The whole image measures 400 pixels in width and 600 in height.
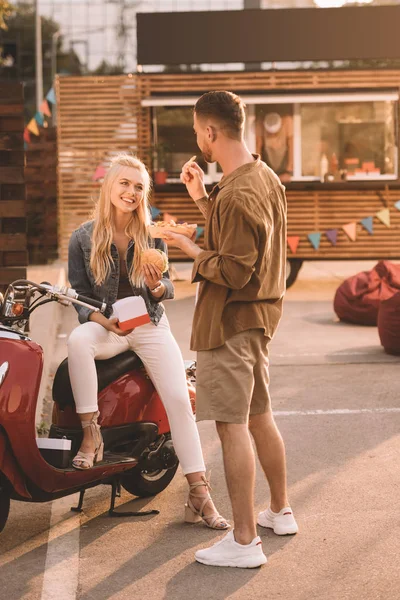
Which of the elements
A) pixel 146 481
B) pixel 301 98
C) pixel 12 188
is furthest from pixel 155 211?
pixel 146 481

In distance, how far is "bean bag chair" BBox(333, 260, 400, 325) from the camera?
12422 mm

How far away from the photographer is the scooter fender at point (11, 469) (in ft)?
16.2

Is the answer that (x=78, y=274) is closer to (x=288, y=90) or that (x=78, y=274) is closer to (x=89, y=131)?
(x=288, y=90)

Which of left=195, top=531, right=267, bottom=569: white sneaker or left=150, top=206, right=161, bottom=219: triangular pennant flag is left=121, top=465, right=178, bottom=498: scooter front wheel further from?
left=150, top=206, right=161, bottom=219: triangular pennant flag

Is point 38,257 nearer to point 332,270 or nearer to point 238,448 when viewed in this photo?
point 332,270

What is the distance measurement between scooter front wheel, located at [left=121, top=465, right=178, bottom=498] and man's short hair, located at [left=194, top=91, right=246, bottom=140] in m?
1.87

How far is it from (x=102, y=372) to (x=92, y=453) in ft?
1.37

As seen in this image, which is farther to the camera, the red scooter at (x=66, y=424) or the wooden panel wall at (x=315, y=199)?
the wooden panel wall at (x=315, y=199)

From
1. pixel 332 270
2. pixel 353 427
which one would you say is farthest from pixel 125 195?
pixel 332 270

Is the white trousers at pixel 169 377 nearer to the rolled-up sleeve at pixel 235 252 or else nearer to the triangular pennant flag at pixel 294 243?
the rolled-up sleeve at pixel 235 252

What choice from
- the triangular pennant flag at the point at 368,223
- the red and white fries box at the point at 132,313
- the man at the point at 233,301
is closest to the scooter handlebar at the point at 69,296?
the red and white fries box at the point at 132,313

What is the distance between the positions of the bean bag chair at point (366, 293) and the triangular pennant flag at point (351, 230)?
12.5 feet

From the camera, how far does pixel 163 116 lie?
1719 centimetres

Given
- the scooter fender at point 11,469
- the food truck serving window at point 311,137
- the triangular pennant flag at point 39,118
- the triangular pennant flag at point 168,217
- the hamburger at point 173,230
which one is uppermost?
the triangular pennant flag at point 39,118
